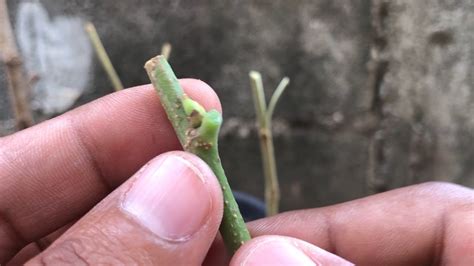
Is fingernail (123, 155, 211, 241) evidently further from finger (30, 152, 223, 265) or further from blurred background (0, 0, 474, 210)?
blurred background (0, 0, 474, 210)

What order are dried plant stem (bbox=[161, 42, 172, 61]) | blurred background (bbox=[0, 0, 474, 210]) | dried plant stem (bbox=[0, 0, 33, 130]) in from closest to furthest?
1. dried plant stem (bbox=[0, 0, 33, 130])
2. dried plant stem (bbox=[161, 42, 172, 61])
3. blurred background (bbox=[0, 0, 474, 210])

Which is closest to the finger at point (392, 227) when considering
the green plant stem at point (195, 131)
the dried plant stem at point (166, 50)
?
the green plant stem at point (195, 131)

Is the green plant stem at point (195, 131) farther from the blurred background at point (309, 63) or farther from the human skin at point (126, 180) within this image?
the blurred background at point (309, 63)

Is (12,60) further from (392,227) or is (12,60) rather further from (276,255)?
(392,227)

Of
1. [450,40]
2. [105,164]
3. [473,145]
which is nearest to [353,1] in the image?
[450,40]

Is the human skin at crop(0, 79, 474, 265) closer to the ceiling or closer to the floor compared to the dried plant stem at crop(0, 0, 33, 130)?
closer to the floor

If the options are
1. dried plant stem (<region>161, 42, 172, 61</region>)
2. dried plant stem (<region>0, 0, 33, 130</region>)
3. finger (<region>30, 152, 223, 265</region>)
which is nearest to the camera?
finger (<region>30, 152, 223, 265</region>)

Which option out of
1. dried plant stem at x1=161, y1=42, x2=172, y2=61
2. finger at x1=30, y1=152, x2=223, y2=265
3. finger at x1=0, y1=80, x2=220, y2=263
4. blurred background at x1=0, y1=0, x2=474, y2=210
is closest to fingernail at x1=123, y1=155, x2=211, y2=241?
finger at x1=30, y1=152, x2=223, y2=265
